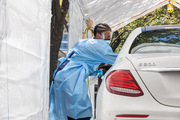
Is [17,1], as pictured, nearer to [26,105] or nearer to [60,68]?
[26,105]

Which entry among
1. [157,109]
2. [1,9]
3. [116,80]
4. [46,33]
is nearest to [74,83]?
[46,33]

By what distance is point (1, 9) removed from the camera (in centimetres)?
181

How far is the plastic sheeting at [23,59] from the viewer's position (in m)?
1.89

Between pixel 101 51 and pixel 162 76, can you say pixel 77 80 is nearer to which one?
pixel 101 51

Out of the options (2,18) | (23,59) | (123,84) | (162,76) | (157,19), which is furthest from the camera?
(157,19)

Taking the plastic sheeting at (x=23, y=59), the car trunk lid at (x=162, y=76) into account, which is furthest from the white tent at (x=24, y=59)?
the car trunk lid at (x=162, y=76)

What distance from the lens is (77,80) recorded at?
14.5 ft

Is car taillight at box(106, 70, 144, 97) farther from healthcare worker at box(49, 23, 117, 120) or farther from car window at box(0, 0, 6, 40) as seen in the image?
healthcare worker at box(49, 23, 117, 120)

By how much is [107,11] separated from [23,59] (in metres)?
6.22

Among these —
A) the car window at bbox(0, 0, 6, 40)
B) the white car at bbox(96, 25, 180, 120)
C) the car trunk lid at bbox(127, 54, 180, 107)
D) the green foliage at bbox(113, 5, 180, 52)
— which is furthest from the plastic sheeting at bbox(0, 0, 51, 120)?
the green foliage at bbox(113, 5, 180, 52)

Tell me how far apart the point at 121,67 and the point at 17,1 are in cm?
99

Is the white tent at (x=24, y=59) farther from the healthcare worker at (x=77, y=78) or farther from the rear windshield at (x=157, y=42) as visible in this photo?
the healthcare worker at (x=77, y=78)

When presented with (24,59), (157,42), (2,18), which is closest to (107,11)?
(157,42)

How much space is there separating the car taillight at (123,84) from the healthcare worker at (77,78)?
1756 millimetres
